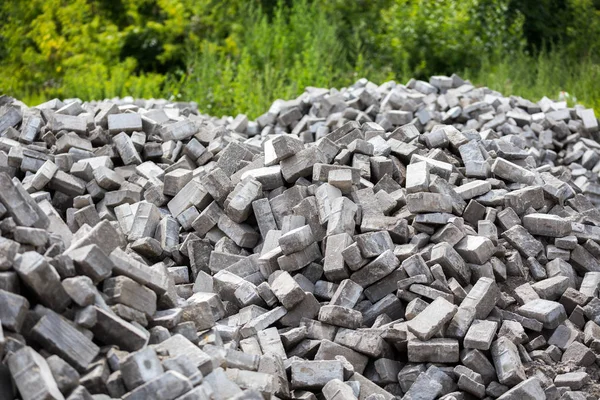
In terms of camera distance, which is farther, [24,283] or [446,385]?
[446,385]

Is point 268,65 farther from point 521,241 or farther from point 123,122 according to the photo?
point 521,241

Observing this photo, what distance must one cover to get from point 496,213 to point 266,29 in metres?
5.67

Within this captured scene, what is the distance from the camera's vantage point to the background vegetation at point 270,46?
9.23 m

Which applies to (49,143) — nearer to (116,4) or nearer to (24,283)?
(24,283)

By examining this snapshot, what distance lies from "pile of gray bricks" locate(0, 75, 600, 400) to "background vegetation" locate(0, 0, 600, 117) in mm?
3534

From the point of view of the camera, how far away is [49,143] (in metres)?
5.33

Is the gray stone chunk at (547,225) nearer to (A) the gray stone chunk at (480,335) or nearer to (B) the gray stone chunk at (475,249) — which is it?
(B) the gray stone chunk at (475,249)

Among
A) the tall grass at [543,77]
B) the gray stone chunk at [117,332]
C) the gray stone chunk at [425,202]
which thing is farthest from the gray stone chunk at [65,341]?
the tall grass at [543,77]

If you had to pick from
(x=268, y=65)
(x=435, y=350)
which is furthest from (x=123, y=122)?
(x=268, y=65)

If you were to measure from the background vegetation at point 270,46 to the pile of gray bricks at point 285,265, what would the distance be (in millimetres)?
3534

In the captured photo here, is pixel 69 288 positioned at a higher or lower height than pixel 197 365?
higher

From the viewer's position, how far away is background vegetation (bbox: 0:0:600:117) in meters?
9.23

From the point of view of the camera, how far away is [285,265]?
13.5 ft

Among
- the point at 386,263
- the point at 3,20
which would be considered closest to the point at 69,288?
the point at 386,263
